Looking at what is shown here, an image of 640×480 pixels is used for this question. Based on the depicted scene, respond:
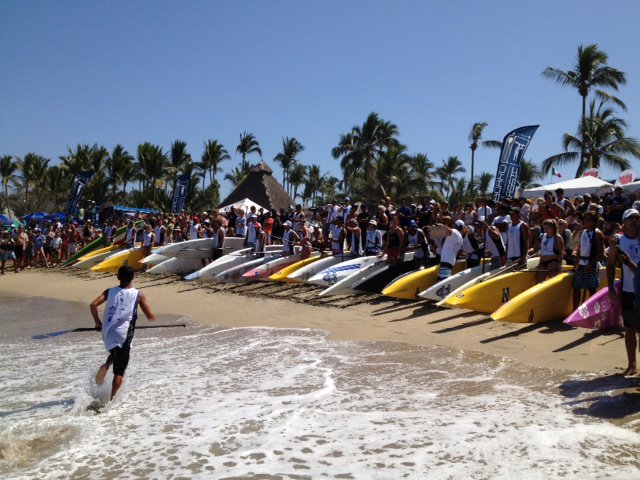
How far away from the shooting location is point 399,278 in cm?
1092

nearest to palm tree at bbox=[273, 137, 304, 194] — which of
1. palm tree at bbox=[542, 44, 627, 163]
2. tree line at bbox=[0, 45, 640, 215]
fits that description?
tree line at bbox=[0, 45, 640, 215]

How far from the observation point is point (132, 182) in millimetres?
43625

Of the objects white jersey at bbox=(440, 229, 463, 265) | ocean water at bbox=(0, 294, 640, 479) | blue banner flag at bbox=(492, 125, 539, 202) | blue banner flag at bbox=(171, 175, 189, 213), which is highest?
blue banner flag at bbox=(171, 175, 189, 213)

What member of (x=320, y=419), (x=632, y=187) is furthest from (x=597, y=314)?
(x=632, y=187)

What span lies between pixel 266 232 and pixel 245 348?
8.19m

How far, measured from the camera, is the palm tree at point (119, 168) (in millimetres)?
42094

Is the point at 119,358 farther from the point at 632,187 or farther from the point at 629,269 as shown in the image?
the point at 632,187

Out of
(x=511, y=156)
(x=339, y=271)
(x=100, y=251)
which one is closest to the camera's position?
(x=339, y=271)

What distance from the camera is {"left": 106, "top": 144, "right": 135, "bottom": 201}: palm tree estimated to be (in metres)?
42.1

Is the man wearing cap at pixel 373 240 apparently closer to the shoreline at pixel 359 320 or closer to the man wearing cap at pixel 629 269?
the shoreline at pixel 359 320

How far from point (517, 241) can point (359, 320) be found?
3238 mm

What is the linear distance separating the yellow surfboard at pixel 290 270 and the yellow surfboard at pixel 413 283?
9.62ft

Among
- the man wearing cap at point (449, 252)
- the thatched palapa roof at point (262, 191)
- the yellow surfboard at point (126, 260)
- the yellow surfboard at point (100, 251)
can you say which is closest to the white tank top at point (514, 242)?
the man wearing cap at point (449, 252)

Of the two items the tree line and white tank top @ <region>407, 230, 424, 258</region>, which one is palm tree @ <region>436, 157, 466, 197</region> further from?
white tank top @ <region>407, 230, 424, 258</region>
